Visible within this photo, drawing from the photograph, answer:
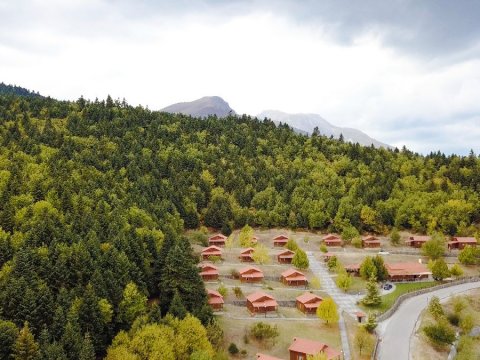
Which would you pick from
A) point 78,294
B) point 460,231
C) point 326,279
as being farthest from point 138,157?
point 460,231

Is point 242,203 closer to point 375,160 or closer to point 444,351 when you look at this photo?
point 375,160

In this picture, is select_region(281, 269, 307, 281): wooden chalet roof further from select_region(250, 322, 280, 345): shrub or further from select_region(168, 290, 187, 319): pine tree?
select_region(168, 290, 187, 319): pine tree

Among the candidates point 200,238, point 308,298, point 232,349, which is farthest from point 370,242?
point 232,349

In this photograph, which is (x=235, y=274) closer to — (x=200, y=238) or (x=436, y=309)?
(x=200, y=238)

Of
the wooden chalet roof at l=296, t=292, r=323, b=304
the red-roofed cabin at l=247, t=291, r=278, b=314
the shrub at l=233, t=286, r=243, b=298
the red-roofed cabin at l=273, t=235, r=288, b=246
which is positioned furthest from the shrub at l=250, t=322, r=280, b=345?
the red-roofed cabin at l=273, t=235, r=288, b=246

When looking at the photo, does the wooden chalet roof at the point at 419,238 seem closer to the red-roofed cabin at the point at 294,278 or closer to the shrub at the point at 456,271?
the shrub at the point at 456,271
